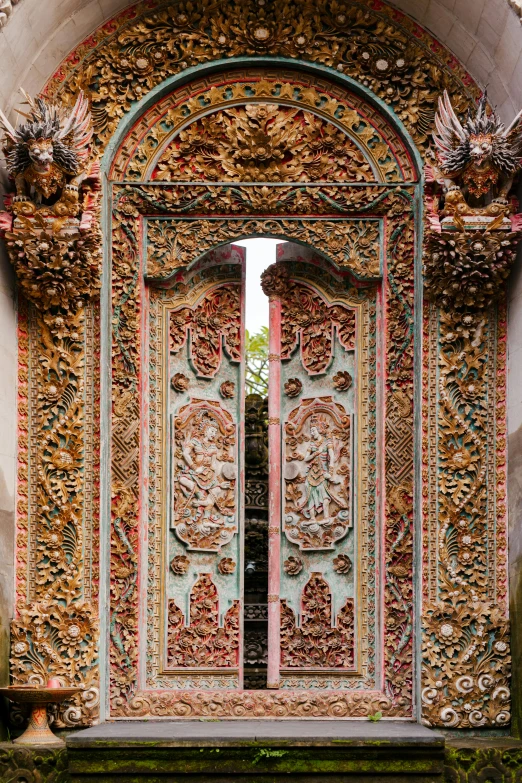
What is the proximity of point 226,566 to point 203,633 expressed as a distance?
522 mm

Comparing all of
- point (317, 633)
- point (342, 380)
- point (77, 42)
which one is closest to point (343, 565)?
point (317, 633)

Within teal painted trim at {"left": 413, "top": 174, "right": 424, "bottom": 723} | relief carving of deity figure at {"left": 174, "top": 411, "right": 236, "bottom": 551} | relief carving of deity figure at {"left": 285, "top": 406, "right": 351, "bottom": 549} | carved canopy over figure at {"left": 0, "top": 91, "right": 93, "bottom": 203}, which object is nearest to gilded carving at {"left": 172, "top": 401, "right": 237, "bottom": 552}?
relief carving of deity figure at {"left": 174, "top": 411, "right": 236, "bottom": 551}

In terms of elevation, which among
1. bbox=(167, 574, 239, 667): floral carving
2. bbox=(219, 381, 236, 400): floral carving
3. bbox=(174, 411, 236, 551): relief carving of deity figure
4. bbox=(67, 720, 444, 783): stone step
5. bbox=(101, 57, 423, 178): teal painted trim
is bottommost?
bbox=(67, 720, 444, 783): stone step

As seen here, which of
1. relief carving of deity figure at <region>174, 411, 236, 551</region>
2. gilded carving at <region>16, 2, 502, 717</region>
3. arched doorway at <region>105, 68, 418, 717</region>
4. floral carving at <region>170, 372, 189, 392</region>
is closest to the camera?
gilded carving at <region>16, 2, 502, 717</region>

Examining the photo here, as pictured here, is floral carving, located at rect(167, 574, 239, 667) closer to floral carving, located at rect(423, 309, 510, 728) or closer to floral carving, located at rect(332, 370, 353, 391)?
floral carving, located at rect(423, 309, 510, 728)

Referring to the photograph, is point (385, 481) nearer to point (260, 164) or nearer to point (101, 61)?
point (260, 164)

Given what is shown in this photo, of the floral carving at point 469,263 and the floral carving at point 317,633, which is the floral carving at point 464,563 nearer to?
the floral carving at point 469,263

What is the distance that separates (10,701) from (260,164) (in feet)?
14.1

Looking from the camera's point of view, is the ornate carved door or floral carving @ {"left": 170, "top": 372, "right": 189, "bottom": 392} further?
floral carving @ {"left": 170, "top": 372, "right": 189, "bottom": 392}

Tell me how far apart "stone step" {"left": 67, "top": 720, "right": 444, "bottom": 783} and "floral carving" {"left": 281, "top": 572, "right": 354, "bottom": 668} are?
47.8 inches

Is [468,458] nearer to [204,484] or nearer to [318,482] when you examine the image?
[318,482]

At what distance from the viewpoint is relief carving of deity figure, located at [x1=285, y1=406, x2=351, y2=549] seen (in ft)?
37.3

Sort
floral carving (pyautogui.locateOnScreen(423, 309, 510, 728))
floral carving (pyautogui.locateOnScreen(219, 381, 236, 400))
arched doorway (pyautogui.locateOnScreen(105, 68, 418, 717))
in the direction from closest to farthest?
floral carving (pyautogui.locateOnScreen(423, 309, 510, 728)) < arched doorway (pyautogui.locateOnScreen(105, 68, 418, 717)) < floral carving (pyautogui.locateOnScreen(219, 381, 236, 400))

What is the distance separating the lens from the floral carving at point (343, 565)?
444 inches
